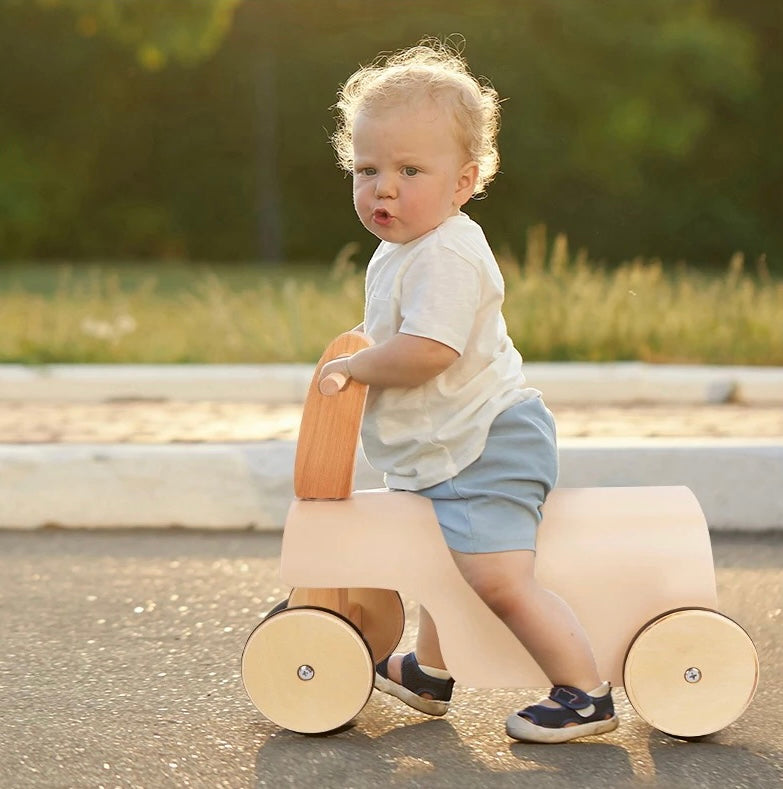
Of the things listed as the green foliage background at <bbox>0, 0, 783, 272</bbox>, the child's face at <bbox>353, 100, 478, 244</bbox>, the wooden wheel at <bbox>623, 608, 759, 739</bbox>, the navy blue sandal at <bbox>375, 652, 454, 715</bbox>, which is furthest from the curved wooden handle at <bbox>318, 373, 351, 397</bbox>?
the green foliage background at <bbox>0, 0, 783, 272</bbox>

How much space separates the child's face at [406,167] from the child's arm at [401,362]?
9.0 inches

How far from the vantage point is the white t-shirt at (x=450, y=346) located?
2746 mm

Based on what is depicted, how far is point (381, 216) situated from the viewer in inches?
111

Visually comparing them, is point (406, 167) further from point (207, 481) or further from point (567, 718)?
point (207, 481)

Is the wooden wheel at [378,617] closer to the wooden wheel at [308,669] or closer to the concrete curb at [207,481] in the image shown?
the wooden wheel at [308,669]

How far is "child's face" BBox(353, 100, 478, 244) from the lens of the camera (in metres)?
2.76

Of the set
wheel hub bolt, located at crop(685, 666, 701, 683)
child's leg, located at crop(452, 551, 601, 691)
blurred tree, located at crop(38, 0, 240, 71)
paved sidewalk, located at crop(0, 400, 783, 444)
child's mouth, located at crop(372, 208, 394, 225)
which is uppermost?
blurred tree, located at crop(38, 0, 240, 71)

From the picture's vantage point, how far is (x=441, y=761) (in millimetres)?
2703

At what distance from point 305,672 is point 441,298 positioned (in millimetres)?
803

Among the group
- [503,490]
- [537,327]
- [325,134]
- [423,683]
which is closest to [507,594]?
[503,490]

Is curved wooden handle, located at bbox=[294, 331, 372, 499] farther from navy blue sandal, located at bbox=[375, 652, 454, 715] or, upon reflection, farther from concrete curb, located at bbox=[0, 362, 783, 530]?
concrete curb, located at bbox=[0, 362, 783, 530]

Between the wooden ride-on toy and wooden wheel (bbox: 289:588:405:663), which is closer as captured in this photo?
the wooden ride-on toy

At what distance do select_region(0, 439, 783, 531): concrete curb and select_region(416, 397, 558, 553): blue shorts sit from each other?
1984 mm

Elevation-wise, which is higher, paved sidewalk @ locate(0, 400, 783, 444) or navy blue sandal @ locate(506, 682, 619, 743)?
navy blue sandal @ locate(506, 682, 619, 743)
